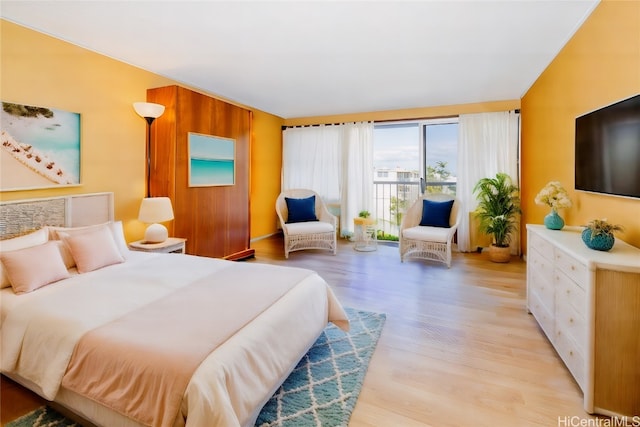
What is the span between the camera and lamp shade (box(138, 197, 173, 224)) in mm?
3096

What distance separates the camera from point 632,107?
5.96ft

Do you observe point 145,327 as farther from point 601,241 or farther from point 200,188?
point 200,188

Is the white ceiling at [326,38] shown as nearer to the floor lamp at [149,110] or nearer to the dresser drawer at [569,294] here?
the floor lamp at [149,110]

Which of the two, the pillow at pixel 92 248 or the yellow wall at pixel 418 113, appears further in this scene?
the yellow wall at pixel 418 113

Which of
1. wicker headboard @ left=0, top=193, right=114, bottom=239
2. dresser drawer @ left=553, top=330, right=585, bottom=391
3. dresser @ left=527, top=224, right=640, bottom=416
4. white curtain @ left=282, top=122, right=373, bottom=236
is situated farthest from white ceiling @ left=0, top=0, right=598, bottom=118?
dresser drawer @ left=553, top=330, right=585, bottom=391

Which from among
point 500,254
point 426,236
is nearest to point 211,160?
point 426,236

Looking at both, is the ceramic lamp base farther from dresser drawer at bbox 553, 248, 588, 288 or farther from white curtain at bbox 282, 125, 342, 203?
dresser drawer at bbox 553, 248, 588, 288

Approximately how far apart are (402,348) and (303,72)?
10.3 ft

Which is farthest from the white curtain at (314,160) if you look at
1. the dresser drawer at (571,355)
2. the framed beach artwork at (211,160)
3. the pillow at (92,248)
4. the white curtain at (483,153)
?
the dresser drawer at (571,355)

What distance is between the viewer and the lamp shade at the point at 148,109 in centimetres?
322

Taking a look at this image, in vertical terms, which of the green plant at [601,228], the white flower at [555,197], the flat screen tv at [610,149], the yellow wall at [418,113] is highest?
the yellow wall at [418,113]

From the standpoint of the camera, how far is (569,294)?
187 centimetres

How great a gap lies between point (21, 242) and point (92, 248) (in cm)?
42

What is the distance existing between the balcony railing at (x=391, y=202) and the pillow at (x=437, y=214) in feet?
3.16
